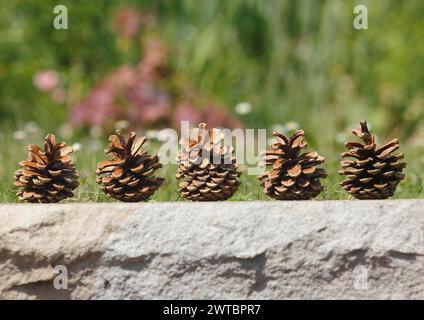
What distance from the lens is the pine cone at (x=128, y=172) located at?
2502mm

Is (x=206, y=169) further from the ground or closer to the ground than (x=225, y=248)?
further from the ground

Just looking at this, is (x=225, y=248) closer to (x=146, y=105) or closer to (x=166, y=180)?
(x=166, y=180)

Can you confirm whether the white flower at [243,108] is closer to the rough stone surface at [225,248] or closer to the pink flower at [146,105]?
the pink flower at [146,105]

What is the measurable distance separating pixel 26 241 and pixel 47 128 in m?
2.71

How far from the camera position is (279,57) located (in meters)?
5.34

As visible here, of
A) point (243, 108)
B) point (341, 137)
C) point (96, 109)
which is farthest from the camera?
point (96, 109)

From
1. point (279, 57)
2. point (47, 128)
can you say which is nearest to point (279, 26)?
point (279, 57)

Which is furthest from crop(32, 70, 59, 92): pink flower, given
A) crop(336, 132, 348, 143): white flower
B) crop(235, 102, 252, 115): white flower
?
crop(336, 132, 348, 143): white flower

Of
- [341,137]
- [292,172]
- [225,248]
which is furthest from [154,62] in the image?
[225,248]

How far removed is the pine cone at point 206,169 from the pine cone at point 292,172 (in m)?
0.11

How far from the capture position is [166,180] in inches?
123

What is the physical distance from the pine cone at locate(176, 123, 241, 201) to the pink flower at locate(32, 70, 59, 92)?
9.26 ft

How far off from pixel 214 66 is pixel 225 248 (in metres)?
3.19

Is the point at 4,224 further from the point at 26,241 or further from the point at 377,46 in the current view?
the point at 377,46
